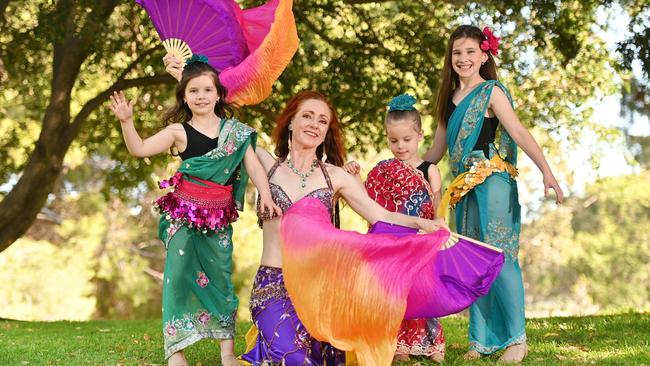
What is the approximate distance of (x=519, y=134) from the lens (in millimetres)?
5336

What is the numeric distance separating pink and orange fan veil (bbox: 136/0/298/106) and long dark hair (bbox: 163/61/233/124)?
17 cm

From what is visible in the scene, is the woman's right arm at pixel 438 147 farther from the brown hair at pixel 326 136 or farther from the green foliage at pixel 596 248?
the green foliage at pixel 596 248

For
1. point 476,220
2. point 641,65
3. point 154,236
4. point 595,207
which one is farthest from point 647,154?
point 476,220

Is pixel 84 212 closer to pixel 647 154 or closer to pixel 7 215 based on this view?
pixel 7 215

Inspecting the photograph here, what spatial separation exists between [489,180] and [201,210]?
1.87 metres

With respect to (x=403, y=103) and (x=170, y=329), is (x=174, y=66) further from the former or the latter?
(x=170, y=329)

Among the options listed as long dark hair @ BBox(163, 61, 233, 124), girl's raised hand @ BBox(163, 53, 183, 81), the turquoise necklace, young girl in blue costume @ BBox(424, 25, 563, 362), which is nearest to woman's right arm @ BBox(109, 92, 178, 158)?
long dark hair @ BBox(163, 61, 233, 124)

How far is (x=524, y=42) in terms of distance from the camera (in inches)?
445

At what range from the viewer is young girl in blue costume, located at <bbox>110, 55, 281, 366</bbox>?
4.91 metres

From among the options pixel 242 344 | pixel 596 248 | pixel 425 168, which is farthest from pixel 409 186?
pixel 596 248

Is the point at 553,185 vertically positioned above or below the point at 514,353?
above

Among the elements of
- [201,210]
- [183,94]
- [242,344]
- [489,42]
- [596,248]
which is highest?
[489,42]

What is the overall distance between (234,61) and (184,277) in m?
1.56

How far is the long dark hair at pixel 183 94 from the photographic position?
5117 mm
